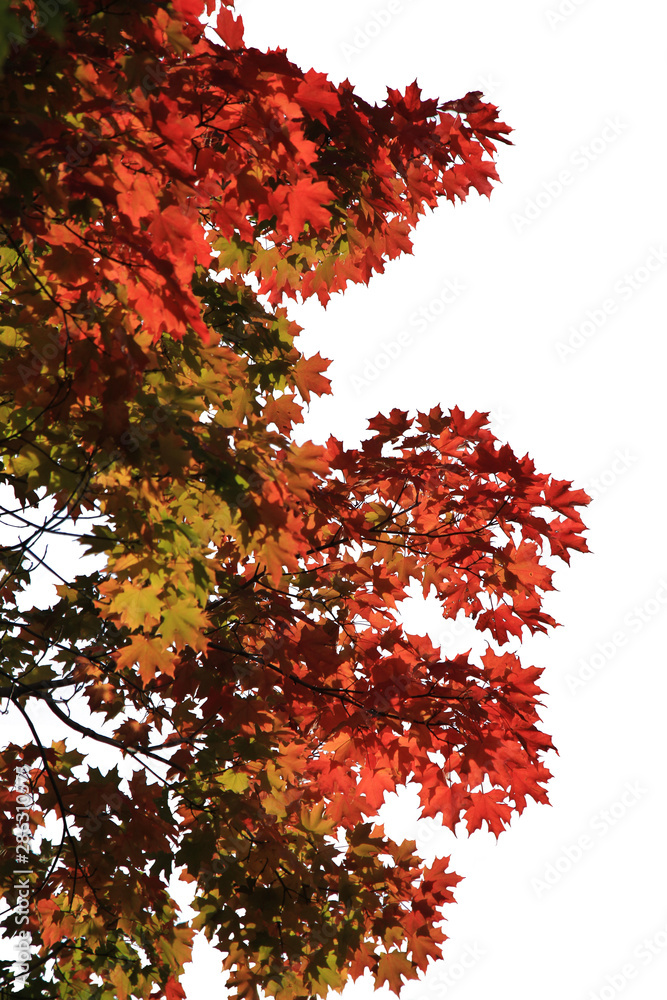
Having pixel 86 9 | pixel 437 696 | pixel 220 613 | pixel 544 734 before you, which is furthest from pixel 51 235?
pixel 544 734

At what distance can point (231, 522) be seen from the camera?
347cm

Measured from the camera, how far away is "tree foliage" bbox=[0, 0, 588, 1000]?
2971 mm

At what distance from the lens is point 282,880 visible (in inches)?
170

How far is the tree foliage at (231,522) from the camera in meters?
2.97

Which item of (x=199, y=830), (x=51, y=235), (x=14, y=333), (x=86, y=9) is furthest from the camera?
(x=199, y=830)

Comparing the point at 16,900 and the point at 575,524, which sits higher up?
the point at 575,524

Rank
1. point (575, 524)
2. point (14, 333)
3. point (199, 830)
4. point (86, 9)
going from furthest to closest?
point (575, 524) < point (199, 830) < point (14, 333) < point (86, 9)

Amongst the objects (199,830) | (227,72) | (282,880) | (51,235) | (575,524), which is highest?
(227,72)

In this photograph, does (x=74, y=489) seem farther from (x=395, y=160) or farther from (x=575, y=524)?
(x=575, y=524)

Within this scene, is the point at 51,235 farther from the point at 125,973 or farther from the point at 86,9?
the point at 125,973

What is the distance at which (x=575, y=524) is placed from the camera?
4801mm

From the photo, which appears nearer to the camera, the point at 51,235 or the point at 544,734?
the point at 51,235

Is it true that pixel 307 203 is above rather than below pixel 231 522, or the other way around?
above

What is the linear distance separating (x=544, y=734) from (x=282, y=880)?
1.57 m
